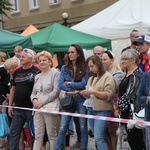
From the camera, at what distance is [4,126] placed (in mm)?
6344

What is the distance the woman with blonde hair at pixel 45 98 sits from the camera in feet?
17.8

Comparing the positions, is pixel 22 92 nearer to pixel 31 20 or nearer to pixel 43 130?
pixel 43 130

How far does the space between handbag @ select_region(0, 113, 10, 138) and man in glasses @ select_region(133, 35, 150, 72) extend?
103 inches

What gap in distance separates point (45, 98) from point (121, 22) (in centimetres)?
610

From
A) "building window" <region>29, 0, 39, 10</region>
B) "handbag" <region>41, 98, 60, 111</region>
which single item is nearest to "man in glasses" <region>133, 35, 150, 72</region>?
"handbag" <region>41, 98, 60, 111</region>

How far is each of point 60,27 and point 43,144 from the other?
551 cm

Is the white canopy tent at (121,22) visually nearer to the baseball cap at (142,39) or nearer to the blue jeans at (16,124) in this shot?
the baseball cap at (142,39)

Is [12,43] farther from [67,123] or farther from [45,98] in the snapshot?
[67,123]

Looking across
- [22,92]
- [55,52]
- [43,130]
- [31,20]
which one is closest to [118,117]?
[43,130]

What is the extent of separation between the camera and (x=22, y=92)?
5.70 metres

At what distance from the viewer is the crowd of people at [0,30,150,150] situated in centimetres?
489

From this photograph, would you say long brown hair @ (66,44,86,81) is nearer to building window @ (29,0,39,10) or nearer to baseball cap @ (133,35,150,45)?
baseball cap @ (133,35,150,45)

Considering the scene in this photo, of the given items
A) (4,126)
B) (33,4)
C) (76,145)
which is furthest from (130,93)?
(33,4)

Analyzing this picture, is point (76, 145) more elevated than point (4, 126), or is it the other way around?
point (4, 126)
